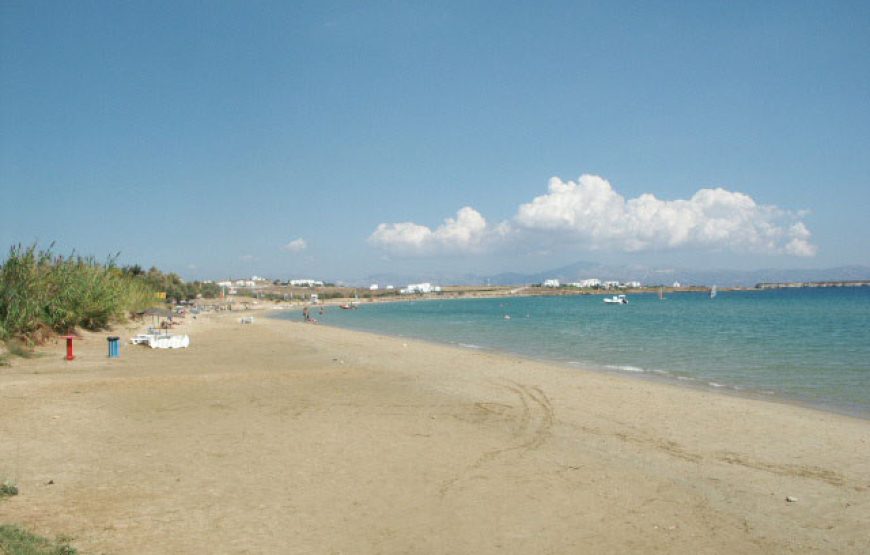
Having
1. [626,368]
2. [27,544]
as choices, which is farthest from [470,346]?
[27,544]

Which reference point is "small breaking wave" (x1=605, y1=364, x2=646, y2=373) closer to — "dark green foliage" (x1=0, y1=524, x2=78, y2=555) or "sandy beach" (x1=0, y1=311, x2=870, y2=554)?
"sandy beach" (x1=0, y1=311, x2=870, y2=554)

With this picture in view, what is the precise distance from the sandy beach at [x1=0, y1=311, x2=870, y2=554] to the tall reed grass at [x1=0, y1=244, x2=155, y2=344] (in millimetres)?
6414

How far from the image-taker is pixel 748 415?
12.6 m

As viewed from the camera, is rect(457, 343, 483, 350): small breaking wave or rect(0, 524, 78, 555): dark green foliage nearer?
rect(0, 524, 78, 555): dark green foliage

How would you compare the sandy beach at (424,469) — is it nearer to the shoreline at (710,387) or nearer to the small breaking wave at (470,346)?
the shoreline at (710,387)

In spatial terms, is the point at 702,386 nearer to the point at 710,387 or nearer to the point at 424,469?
the point at 710,387

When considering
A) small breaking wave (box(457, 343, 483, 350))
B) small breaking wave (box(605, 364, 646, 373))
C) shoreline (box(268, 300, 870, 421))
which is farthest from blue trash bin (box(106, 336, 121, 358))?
small breaking wave (box(605, 364, 646, 373))

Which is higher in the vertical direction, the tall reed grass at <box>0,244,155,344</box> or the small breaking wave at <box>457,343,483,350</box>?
the tall reed grass at <box>0,244,155,344</box>

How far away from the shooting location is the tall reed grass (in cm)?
2103

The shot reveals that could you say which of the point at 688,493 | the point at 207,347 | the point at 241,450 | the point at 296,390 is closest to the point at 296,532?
the point at 241,450

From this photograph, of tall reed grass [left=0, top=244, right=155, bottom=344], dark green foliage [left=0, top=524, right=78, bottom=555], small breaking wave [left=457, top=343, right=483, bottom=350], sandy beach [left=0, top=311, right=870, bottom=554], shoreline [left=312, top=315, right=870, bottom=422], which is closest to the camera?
dark green foliage [left=0, top=524, right=78, bottom=555]

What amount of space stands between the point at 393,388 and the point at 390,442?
6.13m

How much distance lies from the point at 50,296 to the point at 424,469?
76.6ft

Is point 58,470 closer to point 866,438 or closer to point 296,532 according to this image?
point 296,532
